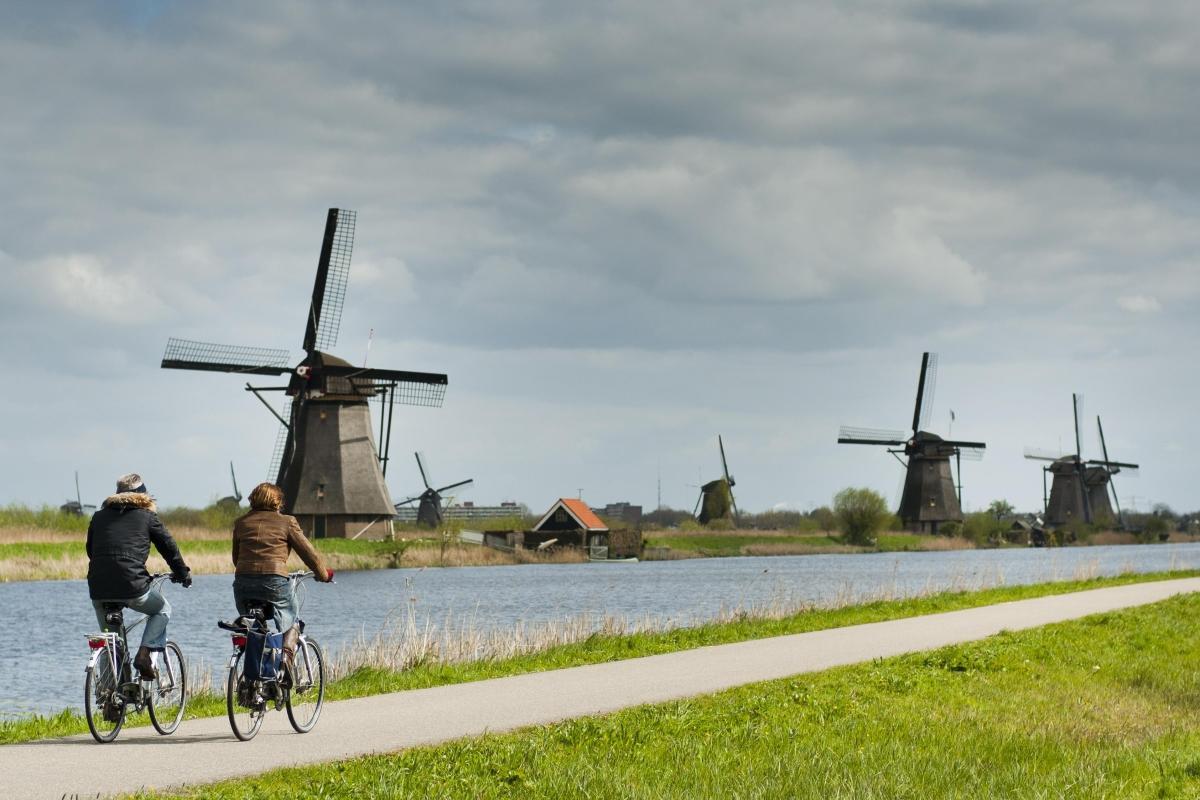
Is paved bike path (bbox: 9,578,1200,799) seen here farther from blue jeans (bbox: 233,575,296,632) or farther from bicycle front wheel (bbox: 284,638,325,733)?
blue jeans (bbox: 233,575,296,632)

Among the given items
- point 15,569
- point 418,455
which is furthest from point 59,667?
point 418,455

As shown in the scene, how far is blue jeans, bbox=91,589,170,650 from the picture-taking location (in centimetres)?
1086

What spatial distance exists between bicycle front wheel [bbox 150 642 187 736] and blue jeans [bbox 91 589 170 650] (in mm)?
170

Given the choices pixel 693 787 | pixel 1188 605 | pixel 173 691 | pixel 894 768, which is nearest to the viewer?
pixel 693 787

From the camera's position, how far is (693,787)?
350 inches

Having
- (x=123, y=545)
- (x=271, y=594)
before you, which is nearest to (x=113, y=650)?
(x=123, y=545)

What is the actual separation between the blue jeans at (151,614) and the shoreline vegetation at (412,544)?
34933 mm

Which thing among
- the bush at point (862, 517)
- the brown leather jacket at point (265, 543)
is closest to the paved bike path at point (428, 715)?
the brown leather jacket at point (265, 543)

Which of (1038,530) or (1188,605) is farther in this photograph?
(1038,530)

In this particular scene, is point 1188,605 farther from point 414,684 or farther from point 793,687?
point 414,684

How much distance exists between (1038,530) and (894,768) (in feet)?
382

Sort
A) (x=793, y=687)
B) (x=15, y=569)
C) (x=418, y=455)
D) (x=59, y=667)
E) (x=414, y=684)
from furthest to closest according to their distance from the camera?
(x=418, y=455) < (x=15, y=569) < (x=59, y=667) < (x=414, y=684) < (x=793, y=687)

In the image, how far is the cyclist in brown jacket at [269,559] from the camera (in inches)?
429

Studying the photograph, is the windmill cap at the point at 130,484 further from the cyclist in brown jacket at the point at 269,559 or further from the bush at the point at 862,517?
the bush at the point at 862,517
